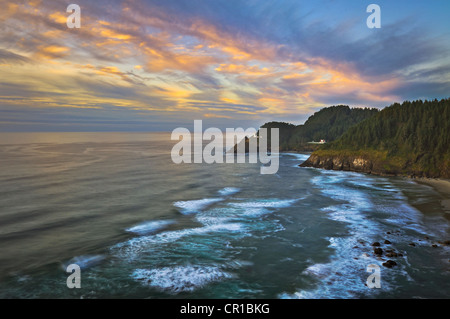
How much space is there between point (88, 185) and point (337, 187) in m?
64.8

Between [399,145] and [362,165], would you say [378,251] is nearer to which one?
[362,165]

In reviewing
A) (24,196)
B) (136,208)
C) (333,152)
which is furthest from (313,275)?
(333,152)

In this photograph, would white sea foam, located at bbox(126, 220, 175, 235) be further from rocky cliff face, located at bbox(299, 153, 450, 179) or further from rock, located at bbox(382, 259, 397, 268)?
rocky cliff face, located at bbox(299, 153, 450, 179)

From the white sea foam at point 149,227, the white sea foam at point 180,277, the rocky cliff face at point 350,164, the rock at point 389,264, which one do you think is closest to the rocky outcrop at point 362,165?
the rocky cliff face at point 350,164

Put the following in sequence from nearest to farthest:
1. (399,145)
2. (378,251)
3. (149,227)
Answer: (378,251), (149,227), (399,145)

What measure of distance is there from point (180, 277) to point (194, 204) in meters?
28.1

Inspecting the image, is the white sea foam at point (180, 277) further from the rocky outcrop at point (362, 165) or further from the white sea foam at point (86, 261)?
the rocky outcrop at point (362, 165)

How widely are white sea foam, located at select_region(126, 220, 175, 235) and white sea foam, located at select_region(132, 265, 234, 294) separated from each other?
37.4 feet

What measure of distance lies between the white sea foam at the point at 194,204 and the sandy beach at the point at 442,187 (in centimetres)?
4093

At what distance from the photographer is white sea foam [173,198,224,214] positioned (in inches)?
1781

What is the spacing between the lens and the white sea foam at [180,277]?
2061 cm

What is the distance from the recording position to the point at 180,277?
72.1 feet

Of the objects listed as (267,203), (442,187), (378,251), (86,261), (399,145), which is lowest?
(86,261)

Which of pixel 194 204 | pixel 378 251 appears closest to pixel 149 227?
pixel 194 204
